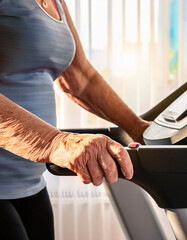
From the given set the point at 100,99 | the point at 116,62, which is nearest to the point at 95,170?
the point at 100,99

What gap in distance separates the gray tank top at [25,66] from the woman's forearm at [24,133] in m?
0.27

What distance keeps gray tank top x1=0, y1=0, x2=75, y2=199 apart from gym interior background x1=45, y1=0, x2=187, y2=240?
1521 millimetres

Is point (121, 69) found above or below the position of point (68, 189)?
above

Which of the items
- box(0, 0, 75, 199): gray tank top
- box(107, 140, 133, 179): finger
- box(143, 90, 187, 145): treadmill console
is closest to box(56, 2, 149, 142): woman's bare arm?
box(143, 90, 187, 145): treadmill console

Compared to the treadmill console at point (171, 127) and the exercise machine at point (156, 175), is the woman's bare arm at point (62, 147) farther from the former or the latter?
the treadmill console at point (171, 127)

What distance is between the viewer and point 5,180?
107cm

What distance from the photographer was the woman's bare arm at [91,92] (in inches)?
56.5

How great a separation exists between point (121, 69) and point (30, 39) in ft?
5.37

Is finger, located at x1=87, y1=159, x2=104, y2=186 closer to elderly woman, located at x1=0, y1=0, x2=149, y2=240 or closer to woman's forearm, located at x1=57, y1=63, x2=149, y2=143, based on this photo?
elderly woman, located at x1=0, y1=0, x2=149, y2=240

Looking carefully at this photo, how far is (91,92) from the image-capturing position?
146 cm

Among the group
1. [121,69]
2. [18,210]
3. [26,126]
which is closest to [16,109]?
[26,126]

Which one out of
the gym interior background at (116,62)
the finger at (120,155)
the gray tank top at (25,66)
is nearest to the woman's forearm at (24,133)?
the finger at (120,155)

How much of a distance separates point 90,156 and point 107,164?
0.03 m

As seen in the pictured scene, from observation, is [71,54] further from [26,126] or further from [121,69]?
[121,69]
